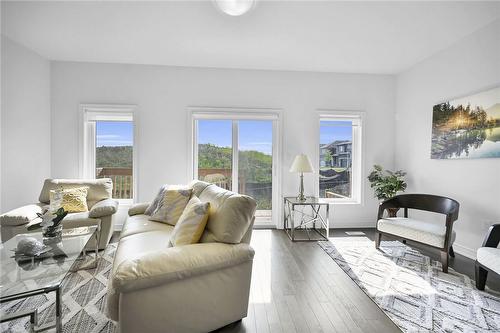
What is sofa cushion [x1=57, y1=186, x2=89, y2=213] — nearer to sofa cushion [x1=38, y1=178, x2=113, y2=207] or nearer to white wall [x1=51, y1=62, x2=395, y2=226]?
sofa cushion [x1=38, y1=178, x2=113, y2=207]

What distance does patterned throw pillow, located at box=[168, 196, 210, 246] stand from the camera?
182 centimetres

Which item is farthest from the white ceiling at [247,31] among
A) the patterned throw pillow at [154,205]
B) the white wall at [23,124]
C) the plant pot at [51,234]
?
the plant pot at [51,234]

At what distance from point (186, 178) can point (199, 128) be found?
2.86 feet

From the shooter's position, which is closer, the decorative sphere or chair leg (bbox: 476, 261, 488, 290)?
the decorative sphere

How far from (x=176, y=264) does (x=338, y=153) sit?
12.3 feet

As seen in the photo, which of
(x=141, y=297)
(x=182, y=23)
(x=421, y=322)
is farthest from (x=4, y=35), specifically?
(x=421, y=322)

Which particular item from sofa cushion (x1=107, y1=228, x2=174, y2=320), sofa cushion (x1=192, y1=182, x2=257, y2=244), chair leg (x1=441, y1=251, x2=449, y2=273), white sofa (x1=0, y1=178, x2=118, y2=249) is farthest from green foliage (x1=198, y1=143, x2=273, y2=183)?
chair leg (x1=441, y1=251, x2=449, y2=273)

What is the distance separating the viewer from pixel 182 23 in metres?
2.83

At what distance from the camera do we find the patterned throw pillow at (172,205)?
9.01 feet

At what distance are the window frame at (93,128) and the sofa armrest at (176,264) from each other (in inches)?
112

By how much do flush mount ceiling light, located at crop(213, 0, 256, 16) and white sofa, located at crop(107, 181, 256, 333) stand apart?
1.79 meters

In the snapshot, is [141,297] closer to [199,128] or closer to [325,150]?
[199,128]

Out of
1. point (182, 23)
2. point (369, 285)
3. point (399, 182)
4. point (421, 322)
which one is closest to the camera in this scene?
point (421, 322)

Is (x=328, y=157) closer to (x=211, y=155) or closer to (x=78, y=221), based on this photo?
(x=211, y=155)
